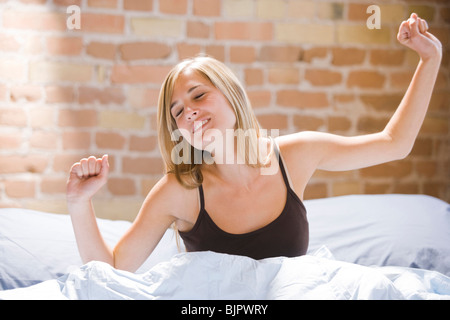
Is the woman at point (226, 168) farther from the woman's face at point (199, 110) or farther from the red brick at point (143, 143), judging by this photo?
the red brick at point (143, 143)

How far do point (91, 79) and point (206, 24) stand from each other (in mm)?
502

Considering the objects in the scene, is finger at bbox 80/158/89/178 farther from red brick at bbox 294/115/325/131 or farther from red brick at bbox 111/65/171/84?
red brick at bbox 294/115/325/131

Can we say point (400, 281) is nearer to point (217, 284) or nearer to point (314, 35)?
point (217, 284)

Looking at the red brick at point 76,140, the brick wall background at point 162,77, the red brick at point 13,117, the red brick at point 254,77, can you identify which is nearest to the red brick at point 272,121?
the brick wall background at point 162,77

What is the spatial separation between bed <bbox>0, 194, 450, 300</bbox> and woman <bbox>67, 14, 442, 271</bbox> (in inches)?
4.3

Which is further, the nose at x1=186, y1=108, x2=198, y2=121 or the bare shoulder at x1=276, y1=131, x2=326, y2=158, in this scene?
the bare shoulder at x1=276, y1=131, x2=326, y2=158

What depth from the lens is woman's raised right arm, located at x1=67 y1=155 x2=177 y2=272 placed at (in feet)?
3.59

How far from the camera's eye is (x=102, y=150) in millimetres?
1843

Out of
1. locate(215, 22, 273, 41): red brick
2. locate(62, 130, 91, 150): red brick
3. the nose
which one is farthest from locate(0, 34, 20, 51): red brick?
the nose

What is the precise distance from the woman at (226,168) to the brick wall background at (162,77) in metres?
0.65

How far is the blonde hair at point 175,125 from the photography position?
1188 mm

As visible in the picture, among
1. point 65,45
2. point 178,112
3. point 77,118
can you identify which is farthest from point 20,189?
point 178,112

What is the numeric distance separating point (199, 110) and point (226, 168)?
0.65 ft
